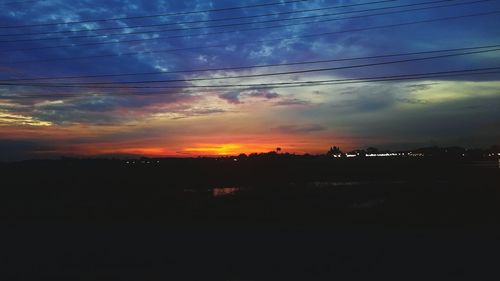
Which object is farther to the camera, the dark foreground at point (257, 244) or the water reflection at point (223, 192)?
the water reflection at point (223, 192)

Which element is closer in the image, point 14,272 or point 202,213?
point 14,272

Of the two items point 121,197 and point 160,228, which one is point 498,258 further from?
point 121,197

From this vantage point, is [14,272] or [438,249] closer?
[14,272]

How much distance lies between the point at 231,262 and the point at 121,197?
105 feet

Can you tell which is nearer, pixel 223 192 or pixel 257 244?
pixel 257 244

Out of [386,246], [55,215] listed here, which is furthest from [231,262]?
[55,215]

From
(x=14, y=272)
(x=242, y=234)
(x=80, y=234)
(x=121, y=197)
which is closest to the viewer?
A: (x=14, y=272)

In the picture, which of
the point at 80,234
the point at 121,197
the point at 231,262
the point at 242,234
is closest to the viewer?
the point at 231,262

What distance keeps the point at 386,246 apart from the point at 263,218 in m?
10.3

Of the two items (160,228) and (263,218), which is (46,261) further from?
(263,218)

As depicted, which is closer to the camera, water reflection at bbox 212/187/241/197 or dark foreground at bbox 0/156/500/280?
dark foreground at bbox 0/156/500/280

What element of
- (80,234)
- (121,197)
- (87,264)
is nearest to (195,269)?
(87,264)

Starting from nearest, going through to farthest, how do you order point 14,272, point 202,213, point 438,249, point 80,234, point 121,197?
point 14,272
point 438,249
point 80,234
point 202,213
point 121,197

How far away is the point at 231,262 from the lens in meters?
14.4
